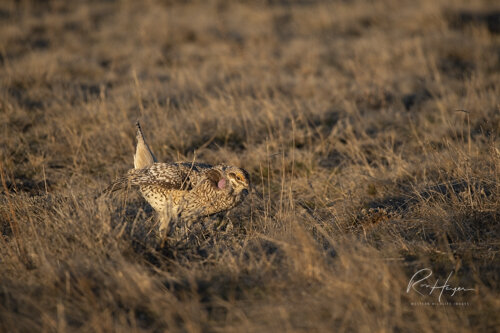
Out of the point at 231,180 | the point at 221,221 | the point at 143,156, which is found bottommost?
the point at 221,221

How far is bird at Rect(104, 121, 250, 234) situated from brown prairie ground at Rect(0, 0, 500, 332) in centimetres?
25

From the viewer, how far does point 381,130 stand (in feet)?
22.9

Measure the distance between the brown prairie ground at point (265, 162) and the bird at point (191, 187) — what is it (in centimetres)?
25

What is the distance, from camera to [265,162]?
19.8ft

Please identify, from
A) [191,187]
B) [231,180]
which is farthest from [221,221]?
[231,180]

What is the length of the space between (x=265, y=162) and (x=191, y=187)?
1.70m

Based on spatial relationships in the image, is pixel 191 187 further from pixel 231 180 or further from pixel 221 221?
pixel 221 221

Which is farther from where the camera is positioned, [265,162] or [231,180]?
[265,162]

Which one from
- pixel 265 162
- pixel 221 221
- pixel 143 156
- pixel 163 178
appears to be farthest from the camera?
pixel 265 162

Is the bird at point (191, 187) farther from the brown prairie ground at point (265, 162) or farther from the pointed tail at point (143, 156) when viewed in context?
the pointed tail at point (143, 156)

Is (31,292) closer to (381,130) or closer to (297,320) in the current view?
(297,320)

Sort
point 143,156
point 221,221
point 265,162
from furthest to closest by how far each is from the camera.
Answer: point 265,162
point 143,156
point 221,221

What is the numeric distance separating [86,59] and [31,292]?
8.43m

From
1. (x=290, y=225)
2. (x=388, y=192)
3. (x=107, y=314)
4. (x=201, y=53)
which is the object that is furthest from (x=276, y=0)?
(x=107, y=314)
